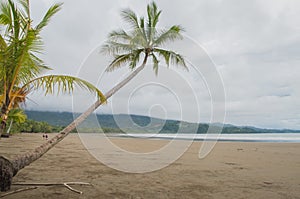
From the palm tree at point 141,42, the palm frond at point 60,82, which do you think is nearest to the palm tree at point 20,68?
the palm frond at point 60,82

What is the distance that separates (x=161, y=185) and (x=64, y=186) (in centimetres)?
252

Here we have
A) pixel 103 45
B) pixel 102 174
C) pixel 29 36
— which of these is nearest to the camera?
pixel 29 36

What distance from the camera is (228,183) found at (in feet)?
23.9

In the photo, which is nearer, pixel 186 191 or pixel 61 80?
pixel 61 80

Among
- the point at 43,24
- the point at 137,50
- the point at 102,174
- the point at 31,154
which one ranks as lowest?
the point at 102,174

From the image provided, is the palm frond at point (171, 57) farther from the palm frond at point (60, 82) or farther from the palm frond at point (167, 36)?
the palm frond at point (60, 82)

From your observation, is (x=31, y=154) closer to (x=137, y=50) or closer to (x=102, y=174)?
(x=102, y=174)

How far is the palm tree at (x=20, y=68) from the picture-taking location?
5.27 metres

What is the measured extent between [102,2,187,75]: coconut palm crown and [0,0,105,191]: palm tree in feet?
13.8

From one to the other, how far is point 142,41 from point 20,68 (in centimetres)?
520

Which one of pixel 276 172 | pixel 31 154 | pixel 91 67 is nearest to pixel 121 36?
pixel 91 67

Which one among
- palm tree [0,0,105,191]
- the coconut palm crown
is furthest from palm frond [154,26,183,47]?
palm tree [0,0,105,191]

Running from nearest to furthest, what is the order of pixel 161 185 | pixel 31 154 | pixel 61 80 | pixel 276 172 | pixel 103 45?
pixel 61 80
pixel 31 154
pixel 161 185
pixel 276 172
pixel 103 45

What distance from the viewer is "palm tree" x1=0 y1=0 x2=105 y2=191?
5.27m
